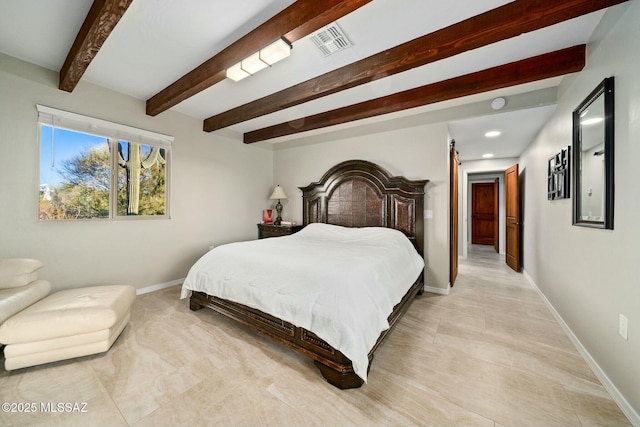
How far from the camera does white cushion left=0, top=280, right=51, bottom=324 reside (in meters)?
1.72

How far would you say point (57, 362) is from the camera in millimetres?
1823

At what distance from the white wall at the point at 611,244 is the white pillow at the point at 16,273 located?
4300 mm

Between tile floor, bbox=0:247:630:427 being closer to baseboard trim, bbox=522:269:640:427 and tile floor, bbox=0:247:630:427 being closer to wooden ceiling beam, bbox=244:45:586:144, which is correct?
baseboard trim, bbox=522:269:640:427

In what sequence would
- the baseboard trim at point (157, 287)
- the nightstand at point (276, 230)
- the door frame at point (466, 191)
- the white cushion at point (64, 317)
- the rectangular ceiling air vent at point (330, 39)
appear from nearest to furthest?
1. the white cushion at point (64, 317)
2. the rectangular ceiling air vent at point (330, 39)
3. the baseboard trim at point (157, 287)
4. the nightstand at point (276, 230)
5. the door frame at point (466, 191)

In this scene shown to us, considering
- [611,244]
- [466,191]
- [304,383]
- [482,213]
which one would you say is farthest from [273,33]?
[482,213]

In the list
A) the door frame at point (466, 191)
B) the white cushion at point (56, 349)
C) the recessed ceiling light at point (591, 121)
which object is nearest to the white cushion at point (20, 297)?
the white cushion at point (56, 349)

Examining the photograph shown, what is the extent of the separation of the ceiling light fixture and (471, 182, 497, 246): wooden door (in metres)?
8.40

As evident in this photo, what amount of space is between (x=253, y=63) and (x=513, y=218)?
17.5 ft

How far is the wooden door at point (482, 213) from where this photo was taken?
311 inches

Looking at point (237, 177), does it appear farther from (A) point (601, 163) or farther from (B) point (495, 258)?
(B) point (495, 258)

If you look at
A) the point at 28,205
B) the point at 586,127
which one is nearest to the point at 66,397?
the point at 28,205

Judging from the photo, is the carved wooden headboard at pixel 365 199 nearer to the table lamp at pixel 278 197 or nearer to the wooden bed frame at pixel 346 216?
the wooden bed frame at pixel 346 216

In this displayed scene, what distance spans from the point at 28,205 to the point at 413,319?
4.22 meters

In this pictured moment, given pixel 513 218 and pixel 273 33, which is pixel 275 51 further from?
pixel 513 218
